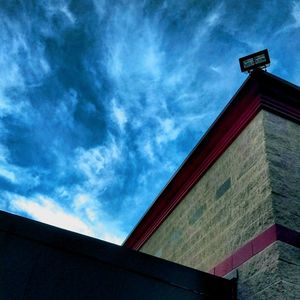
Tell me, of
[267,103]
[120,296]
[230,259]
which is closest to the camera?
[120,296]

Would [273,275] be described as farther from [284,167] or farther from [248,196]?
[284,167]

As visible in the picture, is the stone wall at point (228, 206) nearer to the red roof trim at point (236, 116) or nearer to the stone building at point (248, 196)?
the stone building at point (248, 196)

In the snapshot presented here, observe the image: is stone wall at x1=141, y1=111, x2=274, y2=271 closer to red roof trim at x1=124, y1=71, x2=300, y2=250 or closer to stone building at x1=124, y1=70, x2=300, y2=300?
stone building at x1=124, y1=70, x2=300, y2=300

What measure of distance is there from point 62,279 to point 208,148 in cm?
402

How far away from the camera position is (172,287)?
4.94 meters

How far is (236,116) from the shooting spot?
6.64m

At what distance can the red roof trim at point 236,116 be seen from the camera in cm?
623

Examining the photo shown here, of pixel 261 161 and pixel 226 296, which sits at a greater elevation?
pixel 261 161

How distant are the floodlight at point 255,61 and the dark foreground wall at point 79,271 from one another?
399cm

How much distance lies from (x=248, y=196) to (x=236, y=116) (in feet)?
5.43

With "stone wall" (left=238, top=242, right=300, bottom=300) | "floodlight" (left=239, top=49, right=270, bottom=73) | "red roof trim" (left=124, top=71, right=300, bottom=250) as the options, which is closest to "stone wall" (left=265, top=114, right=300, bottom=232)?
"red roof trim" (left=124, top=71, right=300, bottom=250)

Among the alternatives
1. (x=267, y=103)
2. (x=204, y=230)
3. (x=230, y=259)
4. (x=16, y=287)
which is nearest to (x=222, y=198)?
(x=204, y=230)

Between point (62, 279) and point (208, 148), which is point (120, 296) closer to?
point (62, 279)

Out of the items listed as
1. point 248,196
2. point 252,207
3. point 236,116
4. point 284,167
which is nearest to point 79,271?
point 252,207
